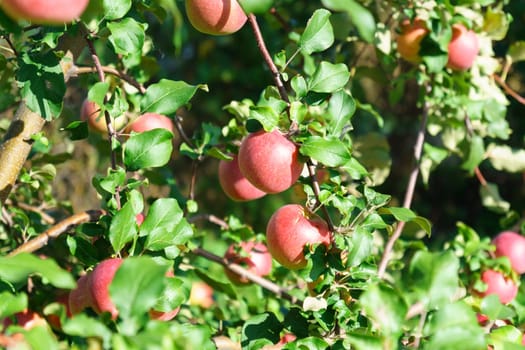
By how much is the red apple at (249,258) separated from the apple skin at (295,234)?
0.25 metres

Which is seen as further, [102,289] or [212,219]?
[212,219]

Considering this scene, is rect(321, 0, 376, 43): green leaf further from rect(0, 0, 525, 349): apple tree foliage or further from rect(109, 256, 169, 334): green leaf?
rect(109, 256, 169, 334): green leaf

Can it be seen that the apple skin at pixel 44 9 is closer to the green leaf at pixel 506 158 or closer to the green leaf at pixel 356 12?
the green leaf at pixel 356 12

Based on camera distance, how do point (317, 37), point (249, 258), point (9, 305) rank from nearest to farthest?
point (9, 305), point (317, 37), point (249, 258)

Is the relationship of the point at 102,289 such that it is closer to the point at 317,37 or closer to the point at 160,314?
the point at 160,314

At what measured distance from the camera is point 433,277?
0.60 m

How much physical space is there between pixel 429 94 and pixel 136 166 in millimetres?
643

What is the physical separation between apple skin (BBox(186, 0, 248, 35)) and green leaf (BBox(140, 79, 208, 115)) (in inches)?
2.7

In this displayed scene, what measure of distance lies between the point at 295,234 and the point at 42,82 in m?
0.33

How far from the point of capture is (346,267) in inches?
32.3

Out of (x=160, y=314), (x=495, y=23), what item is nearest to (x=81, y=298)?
(x=160, y=314)

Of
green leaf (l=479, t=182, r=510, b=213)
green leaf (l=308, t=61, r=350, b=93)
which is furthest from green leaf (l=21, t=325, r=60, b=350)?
green leaf (l=479, t=182, r=510, b=213)

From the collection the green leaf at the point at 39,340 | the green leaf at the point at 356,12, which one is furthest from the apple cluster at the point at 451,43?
the green leaf at the point at 39,340

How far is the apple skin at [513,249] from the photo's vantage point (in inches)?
51.4
